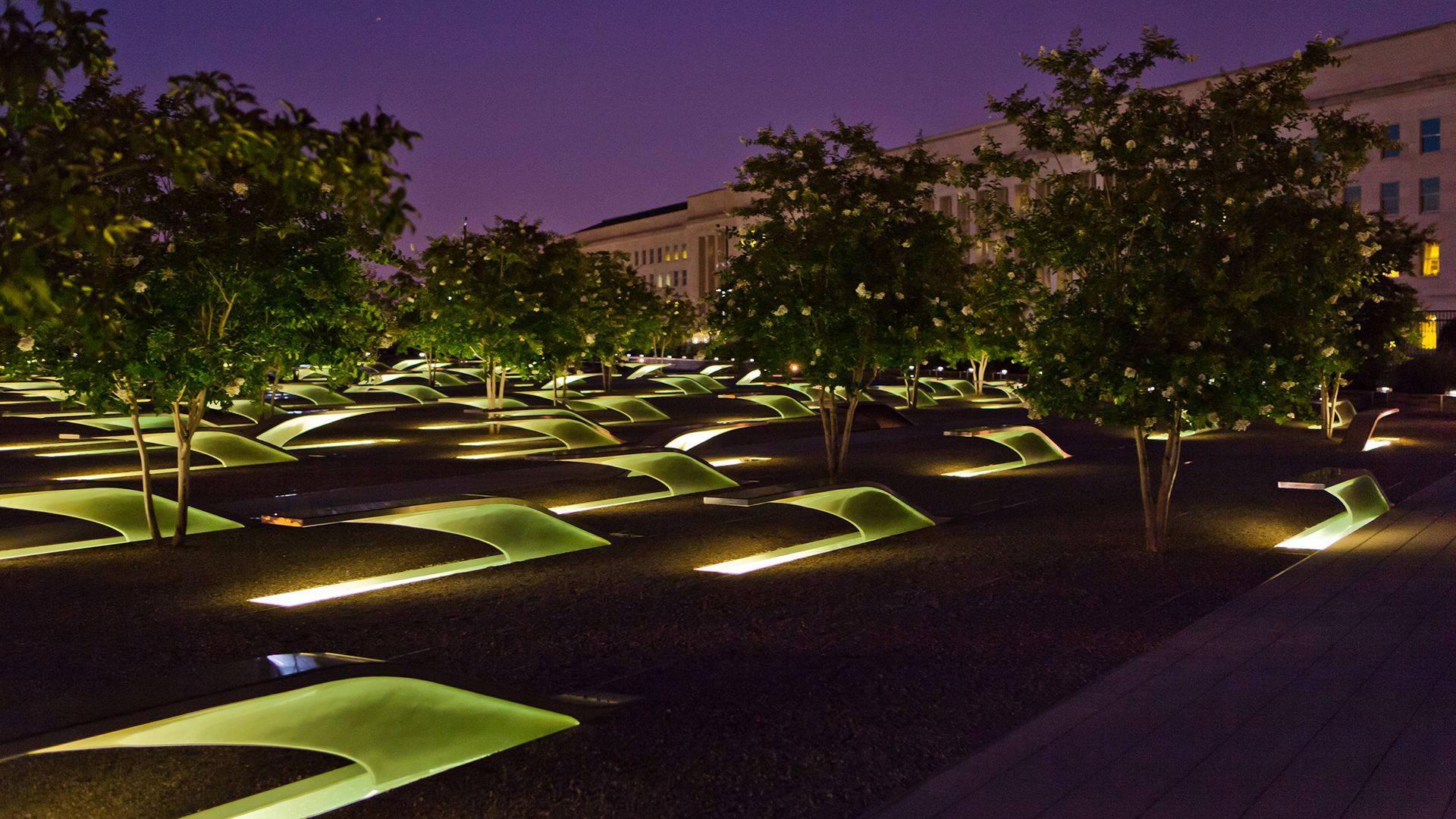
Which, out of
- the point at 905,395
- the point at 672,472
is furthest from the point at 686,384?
the point at 672,472

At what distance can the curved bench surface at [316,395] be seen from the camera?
37.8 m

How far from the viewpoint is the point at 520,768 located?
5695 millimetres

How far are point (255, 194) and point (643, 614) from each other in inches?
211

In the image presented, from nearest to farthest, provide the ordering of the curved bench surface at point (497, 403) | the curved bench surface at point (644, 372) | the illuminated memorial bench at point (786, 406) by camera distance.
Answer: the curved bench surface at point (497, 403) < the illuminated memorial bench at point (786, 406) < the curved bench surface at point (644, 372)

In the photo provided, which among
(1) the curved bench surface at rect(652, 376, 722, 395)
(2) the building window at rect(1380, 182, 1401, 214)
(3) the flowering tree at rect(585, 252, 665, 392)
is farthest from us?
(2) the building window at rect(1380, 182, 1401, 214)

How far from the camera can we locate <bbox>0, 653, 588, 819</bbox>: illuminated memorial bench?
484cm

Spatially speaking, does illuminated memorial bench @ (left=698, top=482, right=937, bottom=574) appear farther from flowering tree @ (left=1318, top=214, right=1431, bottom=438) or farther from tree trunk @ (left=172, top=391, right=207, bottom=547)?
flowering tree @ (left=1318, top=214, right=1431, bottom=438)

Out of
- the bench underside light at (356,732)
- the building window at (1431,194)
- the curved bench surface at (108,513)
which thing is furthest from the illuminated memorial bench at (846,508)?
the building window at (1431,194)

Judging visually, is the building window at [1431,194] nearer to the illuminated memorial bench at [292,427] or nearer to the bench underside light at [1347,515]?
the bench underside light at [1347,515]

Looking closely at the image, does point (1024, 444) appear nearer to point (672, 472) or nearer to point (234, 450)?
point (672, 472)

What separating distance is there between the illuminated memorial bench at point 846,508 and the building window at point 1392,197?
61959 mm

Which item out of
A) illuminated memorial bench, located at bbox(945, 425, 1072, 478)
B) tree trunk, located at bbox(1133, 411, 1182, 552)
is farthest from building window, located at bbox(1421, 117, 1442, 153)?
tree trunk, located at bbox(1133, 411, 1182, 552)

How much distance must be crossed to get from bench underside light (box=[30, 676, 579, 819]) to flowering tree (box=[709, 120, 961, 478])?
10.9 m

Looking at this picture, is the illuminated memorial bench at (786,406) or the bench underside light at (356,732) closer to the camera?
the bench underside light at (356,732)
